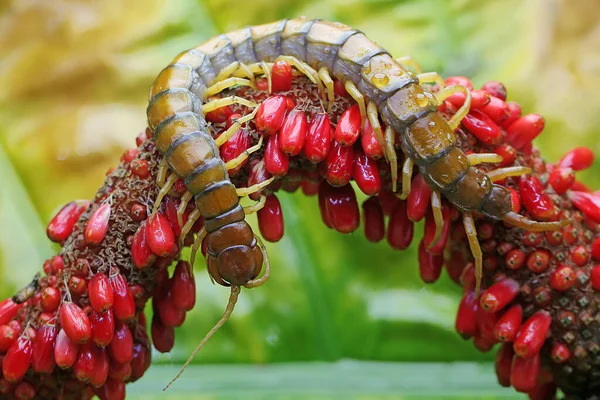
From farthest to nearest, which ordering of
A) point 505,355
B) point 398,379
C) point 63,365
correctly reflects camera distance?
point 398,379
point 505,355
point 63,365

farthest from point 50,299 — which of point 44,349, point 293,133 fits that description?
point 293,133

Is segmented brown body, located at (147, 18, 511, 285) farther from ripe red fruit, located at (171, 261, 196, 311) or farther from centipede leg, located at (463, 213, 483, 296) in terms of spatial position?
ripe red fruit, located at (171, 261, 196, 311)

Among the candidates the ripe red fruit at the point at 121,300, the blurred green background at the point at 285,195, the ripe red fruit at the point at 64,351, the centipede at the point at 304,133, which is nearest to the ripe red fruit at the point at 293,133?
the centipede at the point at 304,133

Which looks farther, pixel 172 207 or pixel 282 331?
pixel 282 331

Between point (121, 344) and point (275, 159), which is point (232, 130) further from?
point (121, 344)

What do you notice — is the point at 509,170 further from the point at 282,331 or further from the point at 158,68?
the point at 158,68

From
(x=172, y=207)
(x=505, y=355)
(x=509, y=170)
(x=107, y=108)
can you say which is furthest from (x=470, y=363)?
(x=107, y=108)

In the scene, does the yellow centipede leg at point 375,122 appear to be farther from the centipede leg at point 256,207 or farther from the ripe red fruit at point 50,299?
the ripe red fruit at point 50,299
